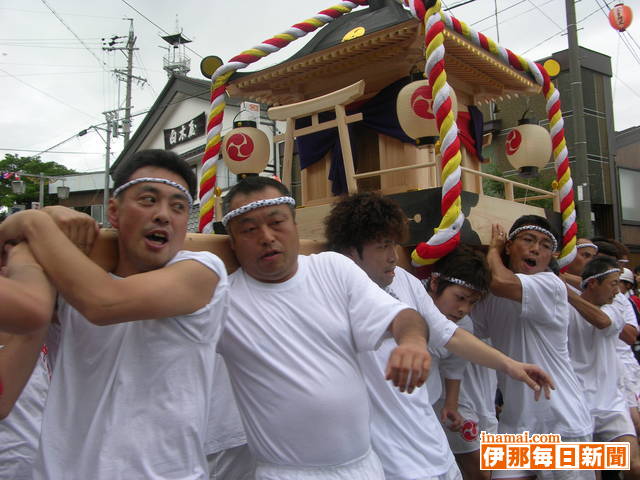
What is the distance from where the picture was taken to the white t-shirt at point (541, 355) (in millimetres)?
3416

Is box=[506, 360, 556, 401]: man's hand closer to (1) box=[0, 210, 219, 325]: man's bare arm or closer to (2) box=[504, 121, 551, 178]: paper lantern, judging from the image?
(1) box=[0, 210, 219, 325]: man's bare arm

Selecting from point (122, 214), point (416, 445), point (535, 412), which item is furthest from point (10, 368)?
point (535, 412)

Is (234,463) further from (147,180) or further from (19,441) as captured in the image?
(147,180)

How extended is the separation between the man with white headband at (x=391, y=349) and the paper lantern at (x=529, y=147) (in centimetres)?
367

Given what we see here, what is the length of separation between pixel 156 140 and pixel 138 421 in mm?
25189

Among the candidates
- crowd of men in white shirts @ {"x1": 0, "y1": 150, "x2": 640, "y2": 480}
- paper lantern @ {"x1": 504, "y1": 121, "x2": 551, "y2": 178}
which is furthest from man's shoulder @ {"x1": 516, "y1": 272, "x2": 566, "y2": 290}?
paper lantern @ {"x1": 504, "y1": 121, "x2": 551, "y2": 178}

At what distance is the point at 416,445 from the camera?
2.46 meters

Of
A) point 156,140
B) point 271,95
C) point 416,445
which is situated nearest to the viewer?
point 416,445

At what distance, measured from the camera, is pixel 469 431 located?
3668 mm

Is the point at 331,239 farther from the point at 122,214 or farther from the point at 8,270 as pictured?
the point at 8,270

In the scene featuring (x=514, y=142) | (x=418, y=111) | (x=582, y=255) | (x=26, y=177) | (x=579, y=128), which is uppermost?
(x=26, y=177)

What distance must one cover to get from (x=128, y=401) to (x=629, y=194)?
20.3m

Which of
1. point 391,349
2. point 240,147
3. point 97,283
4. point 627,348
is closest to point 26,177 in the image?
point 240,147

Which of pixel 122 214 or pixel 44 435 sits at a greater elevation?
pixel 122 214
